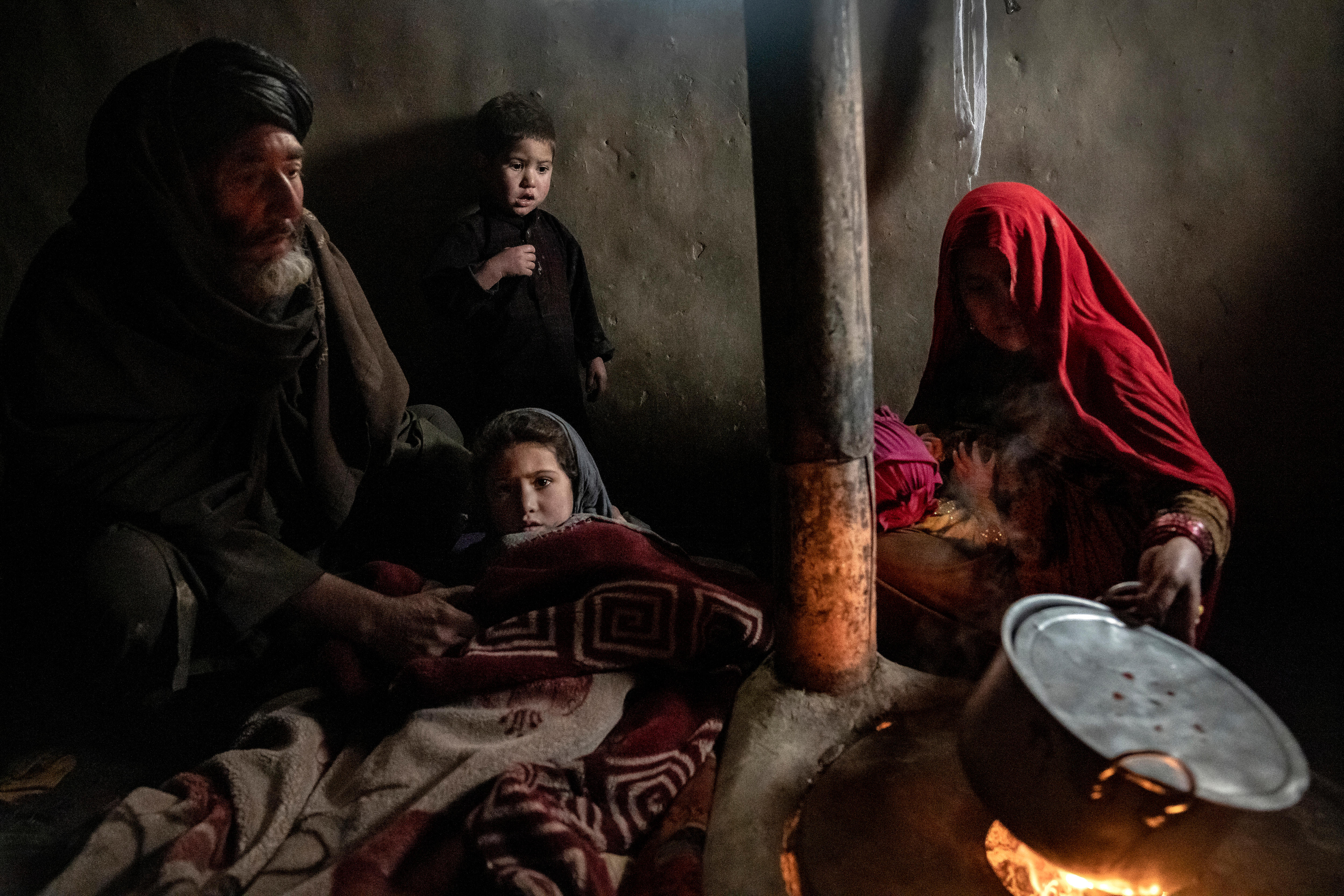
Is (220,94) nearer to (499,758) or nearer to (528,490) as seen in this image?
(528,490)

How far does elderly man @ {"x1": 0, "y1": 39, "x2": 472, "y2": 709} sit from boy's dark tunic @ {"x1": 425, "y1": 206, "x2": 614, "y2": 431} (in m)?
0.61

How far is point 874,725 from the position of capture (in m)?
1.86

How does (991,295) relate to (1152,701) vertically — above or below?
above

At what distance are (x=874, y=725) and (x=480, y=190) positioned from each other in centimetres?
256

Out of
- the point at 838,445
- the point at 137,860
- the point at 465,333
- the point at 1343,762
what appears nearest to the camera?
the point at 137,860

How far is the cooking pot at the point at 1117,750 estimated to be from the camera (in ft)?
3.64

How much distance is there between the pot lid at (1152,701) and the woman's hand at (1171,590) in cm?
16

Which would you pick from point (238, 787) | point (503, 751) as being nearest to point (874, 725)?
point (503, 751)

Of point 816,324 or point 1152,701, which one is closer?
point 1152,701

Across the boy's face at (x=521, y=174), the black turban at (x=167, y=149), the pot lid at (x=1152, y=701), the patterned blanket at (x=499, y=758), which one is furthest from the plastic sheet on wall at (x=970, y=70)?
the black turban at (x=167, y=149)

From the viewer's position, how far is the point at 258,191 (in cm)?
236

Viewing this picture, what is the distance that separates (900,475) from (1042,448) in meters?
0.41

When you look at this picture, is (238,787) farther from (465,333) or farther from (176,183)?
(465,333)

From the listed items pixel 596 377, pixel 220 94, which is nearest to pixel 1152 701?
pixel 596 377
